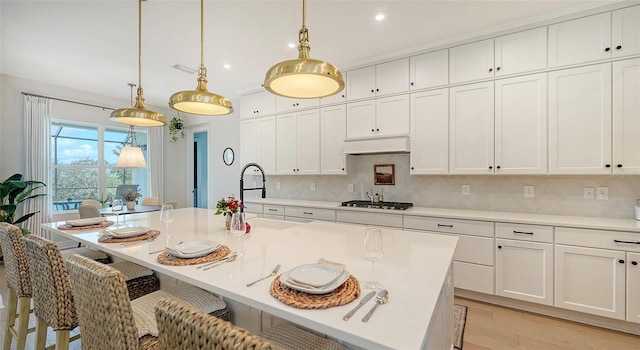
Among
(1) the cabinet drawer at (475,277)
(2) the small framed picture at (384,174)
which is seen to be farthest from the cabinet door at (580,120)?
(2) the small framed picture at (384,174)

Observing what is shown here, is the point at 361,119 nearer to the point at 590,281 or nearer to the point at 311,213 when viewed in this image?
the point at 311,213

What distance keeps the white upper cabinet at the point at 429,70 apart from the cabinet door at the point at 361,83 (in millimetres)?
472

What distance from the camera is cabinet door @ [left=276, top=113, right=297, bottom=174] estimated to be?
415 cm

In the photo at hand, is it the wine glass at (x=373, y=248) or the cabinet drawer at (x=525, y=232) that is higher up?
the wine glass at (x=373, y=248)

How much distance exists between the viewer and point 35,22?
2674 millimetres

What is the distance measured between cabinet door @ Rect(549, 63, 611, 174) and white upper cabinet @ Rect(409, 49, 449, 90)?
95 cm

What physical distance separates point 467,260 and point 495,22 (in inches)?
91.9

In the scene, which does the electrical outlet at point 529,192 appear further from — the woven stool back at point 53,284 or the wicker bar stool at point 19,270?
the wicker bar stool at point 19,270

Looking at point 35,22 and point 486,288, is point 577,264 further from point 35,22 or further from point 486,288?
point 35,22

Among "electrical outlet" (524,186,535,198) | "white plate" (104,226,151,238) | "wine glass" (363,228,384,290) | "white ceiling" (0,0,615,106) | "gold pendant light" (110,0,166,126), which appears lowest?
"white plate" (104,226,151,238)

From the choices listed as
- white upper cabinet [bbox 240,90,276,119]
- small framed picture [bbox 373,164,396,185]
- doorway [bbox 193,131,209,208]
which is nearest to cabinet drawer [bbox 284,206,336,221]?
small framed picture [bbox 373,164,396,185]

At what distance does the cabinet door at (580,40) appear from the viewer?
2.36 metres

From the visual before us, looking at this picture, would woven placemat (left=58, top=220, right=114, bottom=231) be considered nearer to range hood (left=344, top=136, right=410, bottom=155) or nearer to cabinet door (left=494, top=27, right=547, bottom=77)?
range hood (left=344, top=136, right=410, bottom=155)

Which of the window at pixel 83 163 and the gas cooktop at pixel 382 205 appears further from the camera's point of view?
the window at pixel 83 163
